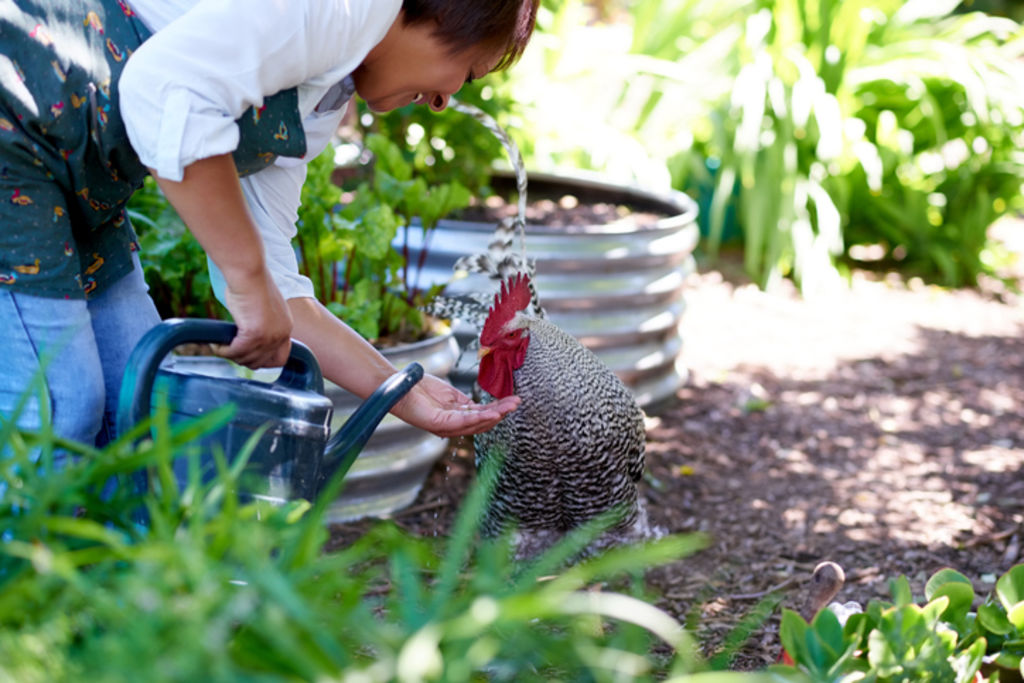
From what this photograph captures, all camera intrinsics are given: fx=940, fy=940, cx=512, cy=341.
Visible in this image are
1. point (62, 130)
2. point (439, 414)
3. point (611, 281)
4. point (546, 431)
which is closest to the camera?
point (62, 130)

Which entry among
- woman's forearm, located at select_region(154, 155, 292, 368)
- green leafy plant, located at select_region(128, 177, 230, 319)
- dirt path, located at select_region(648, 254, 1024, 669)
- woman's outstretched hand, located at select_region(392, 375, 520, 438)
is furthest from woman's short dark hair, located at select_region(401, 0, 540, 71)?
dirt path, located at select_region(648, 254, 1024, 669)

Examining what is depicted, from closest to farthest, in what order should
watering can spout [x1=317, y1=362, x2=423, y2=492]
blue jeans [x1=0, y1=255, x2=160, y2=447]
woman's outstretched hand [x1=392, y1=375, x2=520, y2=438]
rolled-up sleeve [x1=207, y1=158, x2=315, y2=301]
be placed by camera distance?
watering can spout [x1=317, y1=362, x2=423, y2=492] → blue jeans [x1=0, y1=255, x2=160, y2=447] → rolled-up sleeve [x1=207, y1=158, x2=315, y2=301] → woman's outstretched hand [x1=392, y1=375, x2=520, y2=438]

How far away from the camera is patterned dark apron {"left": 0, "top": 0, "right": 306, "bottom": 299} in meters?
1.42

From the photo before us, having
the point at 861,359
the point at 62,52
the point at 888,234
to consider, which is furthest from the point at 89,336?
the point at 888,234

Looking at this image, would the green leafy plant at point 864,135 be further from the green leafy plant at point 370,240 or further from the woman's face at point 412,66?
the woman's face at point 412,66

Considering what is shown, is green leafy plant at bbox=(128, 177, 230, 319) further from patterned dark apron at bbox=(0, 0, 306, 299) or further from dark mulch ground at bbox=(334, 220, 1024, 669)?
patterned dark apron at bbox=(0, 0, 306, 299)

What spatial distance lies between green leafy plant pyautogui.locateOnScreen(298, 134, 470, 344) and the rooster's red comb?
1.48ft

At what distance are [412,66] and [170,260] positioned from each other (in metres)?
1.34

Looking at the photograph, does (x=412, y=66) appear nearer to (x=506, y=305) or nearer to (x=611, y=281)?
(x=506, y=305)

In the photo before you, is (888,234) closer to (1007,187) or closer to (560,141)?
(1007,187)

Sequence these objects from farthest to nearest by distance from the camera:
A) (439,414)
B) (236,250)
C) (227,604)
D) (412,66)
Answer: (439,414) → (412,66) → (236,250) → (227,604)

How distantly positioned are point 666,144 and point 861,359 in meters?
2.09

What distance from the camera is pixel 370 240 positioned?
2.81 m

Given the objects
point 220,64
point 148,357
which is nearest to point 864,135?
point 220,64
